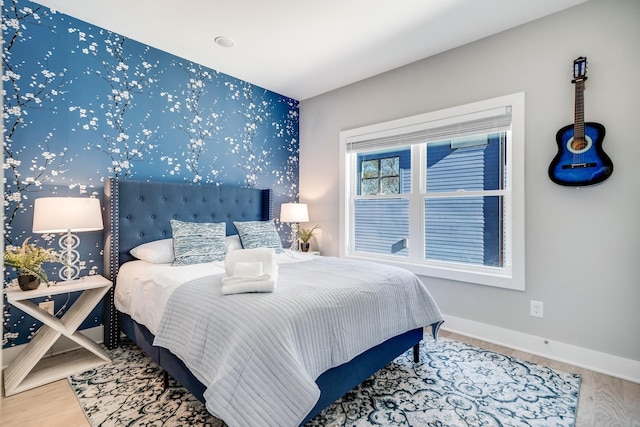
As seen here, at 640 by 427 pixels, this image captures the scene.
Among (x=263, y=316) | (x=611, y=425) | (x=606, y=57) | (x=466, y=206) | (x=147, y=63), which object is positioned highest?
(x=147, y=63)

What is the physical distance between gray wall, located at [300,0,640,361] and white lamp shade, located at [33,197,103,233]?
118 inches

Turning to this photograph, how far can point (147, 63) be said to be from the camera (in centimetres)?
331

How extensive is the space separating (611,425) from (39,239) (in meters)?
3.99

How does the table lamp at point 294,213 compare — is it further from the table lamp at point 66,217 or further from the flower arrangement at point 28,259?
the flower arrangement at point 28,259

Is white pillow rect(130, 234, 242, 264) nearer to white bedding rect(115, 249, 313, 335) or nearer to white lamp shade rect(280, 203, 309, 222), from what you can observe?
white bedding rect(115, 249, 313, 335)

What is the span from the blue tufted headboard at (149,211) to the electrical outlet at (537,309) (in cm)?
287

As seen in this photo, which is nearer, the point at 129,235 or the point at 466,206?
the point at 129,235

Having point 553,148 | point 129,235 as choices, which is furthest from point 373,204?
point 129,235

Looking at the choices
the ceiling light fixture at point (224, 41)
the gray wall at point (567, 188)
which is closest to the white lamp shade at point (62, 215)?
the ceiling light fixture at point (224, 41)

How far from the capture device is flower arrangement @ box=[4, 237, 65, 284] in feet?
Answer: 7.82

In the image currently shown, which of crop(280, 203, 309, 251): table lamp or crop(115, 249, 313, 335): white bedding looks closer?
crop(115, 249, 313, 335): white bedding

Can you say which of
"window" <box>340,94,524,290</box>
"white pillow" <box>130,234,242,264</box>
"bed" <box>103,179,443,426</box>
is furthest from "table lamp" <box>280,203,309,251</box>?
"white pillow" <box>130,234,242,264</box>

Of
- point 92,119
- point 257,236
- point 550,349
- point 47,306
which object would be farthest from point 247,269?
point 550,349

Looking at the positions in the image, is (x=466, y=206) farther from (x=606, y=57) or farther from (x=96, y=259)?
(x=96, y=259)
